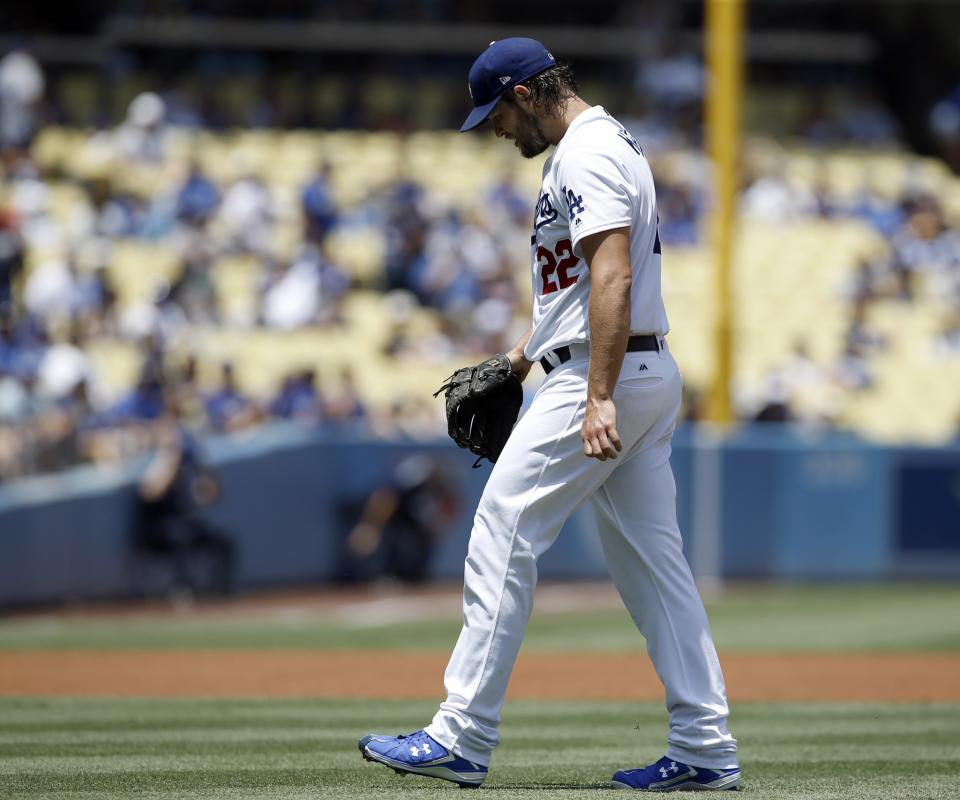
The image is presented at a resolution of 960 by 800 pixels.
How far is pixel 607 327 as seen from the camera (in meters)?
4.55

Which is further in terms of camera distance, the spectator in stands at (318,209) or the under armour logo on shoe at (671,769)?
the spectator in stands at (318,209)

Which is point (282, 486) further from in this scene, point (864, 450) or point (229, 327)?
point (864, 450)

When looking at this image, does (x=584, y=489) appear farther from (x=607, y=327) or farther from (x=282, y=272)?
(x=282, y=272)

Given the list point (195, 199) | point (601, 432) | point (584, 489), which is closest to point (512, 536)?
point (584, 489)

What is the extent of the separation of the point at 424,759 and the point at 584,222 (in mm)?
1466

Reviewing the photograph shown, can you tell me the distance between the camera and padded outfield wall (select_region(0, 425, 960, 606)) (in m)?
14.8

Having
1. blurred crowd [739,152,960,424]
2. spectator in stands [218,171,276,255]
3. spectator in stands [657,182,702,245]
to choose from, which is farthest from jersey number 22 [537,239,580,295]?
spectator in stands [657,182,702,245]

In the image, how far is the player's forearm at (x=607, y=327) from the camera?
455 cm

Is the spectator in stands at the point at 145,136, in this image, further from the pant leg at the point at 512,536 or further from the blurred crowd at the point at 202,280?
the pant leg at the point at 512,536

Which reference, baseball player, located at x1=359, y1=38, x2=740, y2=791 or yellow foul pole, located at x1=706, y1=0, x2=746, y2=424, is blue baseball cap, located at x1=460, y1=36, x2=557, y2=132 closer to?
baseball player, located at x1=359, y1=38, x2=740, y2=791

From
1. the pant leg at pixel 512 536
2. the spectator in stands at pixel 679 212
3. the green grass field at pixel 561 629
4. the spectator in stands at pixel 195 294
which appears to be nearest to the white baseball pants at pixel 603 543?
the pant leg at pixel 512 536

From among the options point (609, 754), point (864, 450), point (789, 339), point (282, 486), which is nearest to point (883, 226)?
point (789, 339)

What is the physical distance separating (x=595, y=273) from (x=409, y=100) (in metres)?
19.1

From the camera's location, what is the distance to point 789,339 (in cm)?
1939
